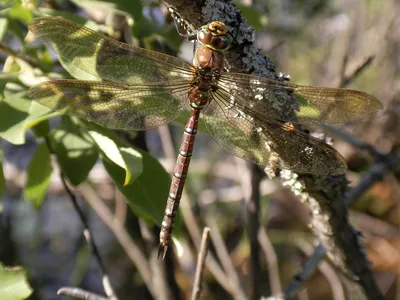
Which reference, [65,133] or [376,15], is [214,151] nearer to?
[376,15]

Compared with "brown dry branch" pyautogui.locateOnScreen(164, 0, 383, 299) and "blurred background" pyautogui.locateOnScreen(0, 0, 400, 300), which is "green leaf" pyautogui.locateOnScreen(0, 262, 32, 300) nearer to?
"brown dry branch" pyautogui.locateOnScreen(164, 0, 383, 299)

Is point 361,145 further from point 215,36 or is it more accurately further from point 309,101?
point 215,36

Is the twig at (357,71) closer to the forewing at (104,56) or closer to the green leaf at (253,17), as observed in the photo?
the green leaf at (253,17)

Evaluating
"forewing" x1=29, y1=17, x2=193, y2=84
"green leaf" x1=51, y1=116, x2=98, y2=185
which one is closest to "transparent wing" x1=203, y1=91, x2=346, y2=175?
"forewing" x1=29, y1=17, x2=193, y2=84

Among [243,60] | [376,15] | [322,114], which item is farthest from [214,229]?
[376,15]

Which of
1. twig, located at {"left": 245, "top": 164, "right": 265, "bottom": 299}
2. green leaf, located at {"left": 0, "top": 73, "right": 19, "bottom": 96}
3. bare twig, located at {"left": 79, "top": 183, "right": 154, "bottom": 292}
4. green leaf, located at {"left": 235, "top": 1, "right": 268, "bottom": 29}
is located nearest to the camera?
green leaf, located at {"left": 0, "top": 73, "right": 19, "bottom": 96}

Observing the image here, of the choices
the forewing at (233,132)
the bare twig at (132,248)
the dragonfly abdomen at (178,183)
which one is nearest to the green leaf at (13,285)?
the dragonfly abdomen at (178,183)

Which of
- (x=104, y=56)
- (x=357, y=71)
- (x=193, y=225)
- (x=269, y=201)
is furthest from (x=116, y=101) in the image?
(x=269, y=201)
